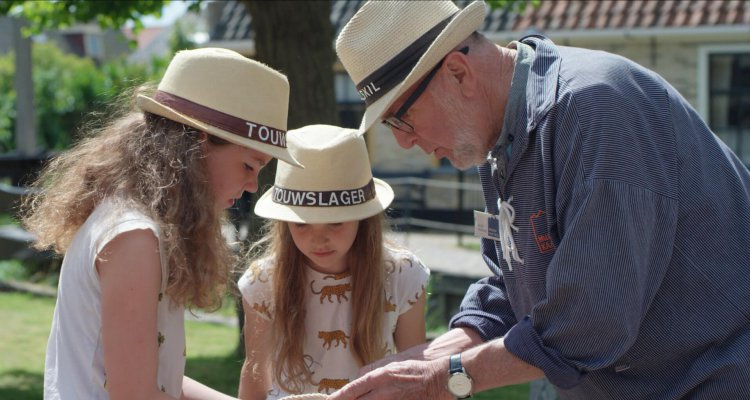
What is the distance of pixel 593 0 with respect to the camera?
15.1 meters

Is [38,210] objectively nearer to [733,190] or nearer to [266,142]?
[266,142]

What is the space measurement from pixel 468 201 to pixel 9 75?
21.1 metres

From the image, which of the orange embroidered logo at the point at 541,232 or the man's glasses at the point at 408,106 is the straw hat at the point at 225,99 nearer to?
the man's glasses at the point at 408,106

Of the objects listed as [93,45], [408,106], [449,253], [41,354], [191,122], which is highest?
[191,122]

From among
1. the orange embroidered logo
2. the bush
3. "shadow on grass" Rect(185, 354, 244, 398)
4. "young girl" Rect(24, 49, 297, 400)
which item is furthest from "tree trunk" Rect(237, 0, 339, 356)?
the bush

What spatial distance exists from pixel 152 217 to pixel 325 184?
1.20 meters

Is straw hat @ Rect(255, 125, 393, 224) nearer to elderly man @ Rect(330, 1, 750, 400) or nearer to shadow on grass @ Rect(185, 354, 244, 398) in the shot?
elderly man @ Rect(330, 1, 750, 400)

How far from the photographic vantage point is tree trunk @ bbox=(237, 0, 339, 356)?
21.0 feet

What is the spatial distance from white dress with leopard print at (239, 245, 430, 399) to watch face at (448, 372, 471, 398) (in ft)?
3.65

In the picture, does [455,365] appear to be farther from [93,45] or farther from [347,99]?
[93,45]

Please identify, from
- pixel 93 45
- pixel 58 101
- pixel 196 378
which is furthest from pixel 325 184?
pixel 93 45

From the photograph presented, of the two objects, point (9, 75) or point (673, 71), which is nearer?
point (673, 71)

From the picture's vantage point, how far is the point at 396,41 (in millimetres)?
2678

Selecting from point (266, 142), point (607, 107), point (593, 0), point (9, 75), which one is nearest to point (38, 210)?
point (266, 142)
